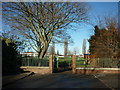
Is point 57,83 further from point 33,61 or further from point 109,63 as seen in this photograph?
point 109,63

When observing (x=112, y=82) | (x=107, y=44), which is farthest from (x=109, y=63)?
(x=112, y=82)

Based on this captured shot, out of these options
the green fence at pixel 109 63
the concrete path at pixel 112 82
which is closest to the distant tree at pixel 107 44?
the green fence at pixel 109 63

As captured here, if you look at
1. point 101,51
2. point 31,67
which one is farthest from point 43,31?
point 101,51

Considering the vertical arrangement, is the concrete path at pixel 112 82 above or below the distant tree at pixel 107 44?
below

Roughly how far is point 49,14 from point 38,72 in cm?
811

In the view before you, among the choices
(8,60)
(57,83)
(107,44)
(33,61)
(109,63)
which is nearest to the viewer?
(57,83)

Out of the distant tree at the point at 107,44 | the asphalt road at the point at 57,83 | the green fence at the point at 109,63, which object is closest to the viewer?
the asphalt road at the point at 57,83

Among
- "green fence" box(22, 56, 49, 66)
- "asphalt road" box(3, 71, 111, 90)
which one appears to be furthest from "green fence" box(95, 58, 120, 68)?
"green fence" box(22, 56, 49, 66)

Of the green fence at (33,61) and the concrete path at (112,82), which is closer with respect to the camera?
the concrete path at (112,82)

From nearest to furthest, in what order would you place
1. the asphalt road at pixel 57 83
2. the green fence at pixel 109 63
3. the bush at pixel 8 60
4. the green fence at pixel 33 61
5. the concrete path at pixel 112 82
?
the concrete path at pixel 112 82 < the asphalt road at pixel 57 83 < the bush at pixel 8 60 < the green fence at pixel 109 63 < the green fence at pixel 33 61

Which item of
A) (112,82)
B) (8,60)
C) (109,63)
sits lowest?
(112,82)

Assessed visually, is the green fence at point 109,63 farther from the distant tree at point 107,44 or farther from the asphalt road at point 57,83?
the asphalt road at point 57,83

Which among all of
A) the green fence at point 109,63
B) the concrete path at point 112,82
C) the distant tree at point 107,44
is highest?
the distant tree at point 107,44

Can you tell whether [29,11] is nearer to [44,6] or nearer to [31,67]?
[44,6]
